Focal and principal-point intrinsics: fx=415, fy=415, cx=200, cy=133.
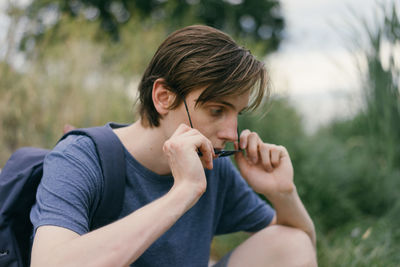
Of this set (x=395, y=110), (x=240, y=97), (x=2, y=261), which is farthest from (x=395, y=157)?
(x=2, y=261)

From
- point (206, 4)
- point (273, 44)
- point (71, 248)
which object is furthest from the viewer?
point (273, 44)

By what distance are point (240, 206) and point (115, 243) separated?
966 mm

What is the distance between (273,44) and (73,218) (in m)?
21.3

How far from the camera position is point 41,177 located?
167cm

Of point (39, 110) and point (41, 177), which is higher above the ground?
point (41, 177)

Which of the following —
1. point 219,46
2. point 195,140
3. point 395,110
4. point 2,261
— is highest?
point 219,46

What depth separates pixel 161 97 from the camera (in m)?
1.83

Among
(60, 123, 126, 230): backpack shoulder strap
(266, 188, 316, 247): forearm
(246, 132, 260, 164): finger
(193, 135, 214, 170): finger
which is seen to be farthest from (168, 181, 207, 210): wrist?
(266, 188, 316, 247): forearm

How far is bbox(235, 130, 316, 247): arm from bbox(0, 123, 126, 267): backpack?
0.67m

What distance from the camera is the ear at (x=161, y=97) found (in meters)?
1.81

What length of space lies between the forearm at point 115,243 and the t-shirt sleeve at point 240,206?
0.79 meters

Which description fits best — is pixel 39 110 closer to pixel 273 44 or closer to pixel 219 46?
pixel 219 46

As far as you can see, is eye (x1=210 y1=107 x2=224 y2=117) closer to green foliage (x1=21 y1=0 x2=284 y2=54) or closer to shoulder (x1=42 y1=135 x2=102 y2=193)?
shoulder (x1=42 y1=135 x2=102 y2=193)

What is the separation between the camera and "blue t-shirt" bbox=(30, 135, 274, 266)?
143cm
